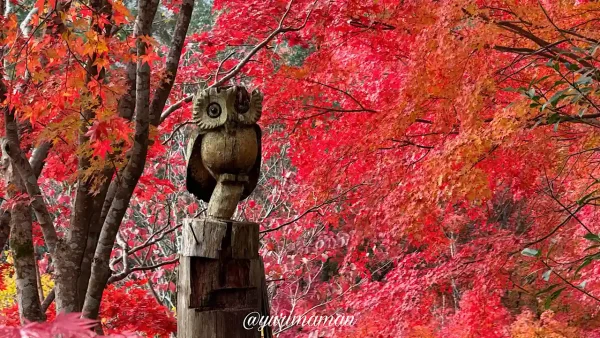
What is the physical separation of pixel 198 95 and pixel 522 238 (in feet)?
13.5

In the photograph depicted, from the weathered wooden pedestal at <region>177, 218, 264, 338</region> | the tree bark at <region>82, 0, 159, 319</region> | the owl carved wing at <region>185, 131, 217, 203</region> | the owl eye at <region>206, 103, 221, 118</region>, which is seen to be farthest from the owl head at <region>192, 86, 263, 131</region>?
the tree bark at <region>82, 0, 159, 319</region>

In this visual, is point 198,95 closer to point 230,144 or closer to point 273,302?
point 230,144

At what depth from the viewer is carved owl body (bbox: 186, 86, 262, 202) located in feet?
10.2

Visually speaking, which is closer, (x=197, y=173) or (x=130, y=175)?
(x=197, y=173)

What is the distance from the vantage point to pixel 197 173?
10.6 feet

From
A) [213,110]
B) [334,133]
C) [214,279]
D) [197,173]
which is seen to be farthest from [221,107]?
[334,133]

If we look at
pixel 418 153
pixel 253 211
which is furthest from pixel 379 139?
pixel 253 211

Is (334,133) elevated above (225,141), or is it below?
above

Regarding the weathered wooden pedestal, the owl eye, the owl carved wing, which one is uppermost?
the owl eye

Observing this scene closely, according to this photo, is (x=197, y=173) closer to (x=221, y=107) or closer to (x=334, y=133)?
(x=221, y=107)

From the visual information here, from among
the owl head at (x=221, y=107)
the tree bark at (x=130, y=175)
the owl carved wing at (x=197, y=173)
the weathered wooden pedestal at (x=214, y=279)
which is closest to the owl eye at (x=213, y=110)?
the owl head at (x=221, y=107)

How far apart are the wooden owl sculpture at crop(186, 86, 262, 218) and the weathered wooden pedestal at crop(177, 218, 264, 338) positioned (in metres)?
0.21

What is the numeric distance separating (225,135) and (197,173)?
29cm

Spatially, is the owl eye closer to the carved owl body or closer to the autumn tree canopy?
the carved owl body
